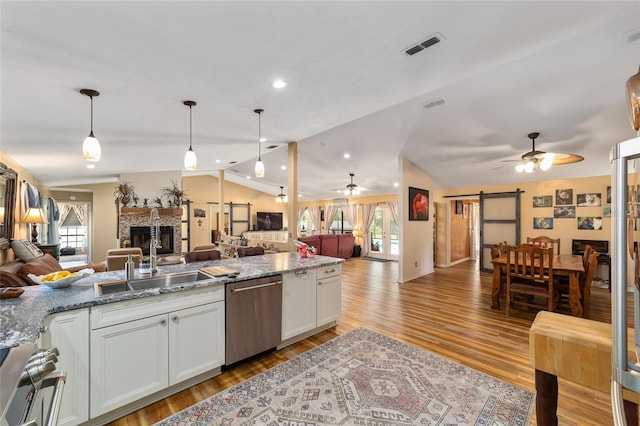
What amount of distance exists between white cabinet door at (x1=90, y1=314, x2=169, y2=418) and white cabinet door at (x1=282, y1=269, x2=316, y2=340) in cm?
113

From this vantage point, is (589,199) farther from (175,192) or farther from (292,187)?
(175,192)

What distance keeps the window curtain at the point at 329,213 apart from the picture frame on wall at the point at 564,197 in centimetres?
668

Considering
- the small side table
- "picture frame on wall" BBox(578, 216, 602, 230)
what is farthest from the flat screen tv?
"picture frame on wall" BBox(578, 216, 602, 230)

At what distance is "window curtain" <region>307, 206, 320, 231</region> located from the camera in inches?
461

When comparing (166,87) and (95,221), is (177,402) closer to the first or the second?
(166,87)

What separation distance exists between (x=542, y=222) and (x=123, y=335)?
778 cm

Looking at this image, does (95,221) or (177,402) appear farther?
(95,221)

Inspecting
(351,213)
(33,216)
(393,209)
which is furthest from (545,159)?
(33,216)

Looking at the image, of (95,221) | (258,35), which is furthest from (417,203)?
(95,221)

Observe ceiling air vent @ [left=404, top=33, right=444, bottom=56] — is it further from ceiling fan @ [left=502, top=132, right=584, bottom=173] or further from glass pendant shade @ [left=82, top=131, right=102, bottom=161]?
glass pendant shade @ [left=82, top=131, right=102, bottom=161]

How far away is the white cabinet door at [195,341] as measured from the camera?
2.11 meters

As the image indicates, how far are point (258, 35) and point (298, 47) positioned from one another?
11.9 inches

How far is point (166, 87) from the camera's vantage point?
7.88ft

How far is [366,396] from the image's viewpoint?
2.14m
